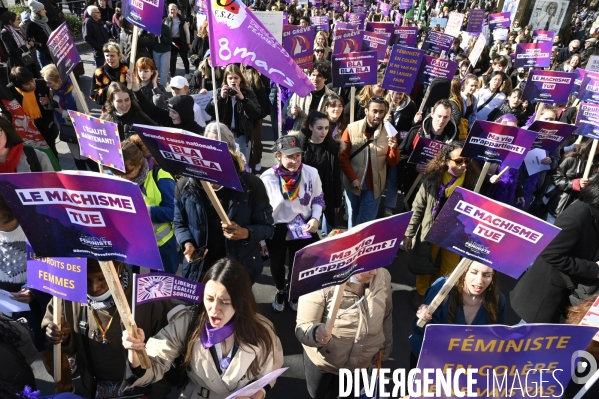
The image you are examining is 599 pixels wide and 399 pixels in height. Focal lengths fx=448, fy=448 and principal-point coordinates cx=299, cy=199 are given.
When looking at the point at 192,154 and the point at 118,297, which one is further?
the point at 192,154

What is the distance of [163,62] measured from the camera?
10312mm

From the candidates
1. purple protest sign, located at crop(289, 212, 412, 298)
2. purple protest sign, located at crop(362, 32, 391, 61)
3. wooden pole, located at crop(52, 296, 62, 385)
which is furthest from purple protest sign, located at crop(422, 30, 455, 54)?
wooden pole, located at crop(52, 296, 62, 385)

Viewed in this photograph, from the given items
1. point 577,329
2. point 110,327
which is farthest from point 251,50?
point 577,329

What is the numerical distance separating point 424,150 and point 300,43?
310 centimetres

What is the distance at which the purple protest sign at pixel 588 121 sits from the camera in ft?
16.6

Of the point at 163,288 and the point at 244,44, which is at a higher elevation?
the point at 244,44

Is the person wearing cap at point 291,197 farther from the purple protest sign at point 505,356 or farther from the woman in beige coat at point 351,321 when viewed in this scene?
the purple protest sign at point 505,356

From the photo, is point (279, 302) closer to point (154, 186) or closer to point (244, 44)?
point (154, 186)

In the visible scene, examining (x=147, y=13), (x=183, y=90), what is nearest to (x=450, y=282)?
(x=183, y=90)

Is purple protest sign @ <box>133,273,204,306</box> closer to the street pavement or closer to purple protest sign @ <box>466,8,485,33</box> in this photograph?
the street pavement

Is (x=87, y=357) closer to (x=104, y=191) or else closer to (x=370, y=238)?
(x=104, y=191)

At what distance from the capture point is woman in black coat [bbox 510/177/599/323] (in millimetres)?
3180

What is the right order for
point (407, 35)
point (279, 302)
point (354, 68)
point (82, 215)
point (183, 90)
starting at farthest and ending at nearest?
1. point (407, 35)
2. point (183, 90)
3. point (354, 68)
4. point (279, 302)
5. point (82, 215)

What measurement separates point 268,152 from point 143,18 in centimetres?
350
